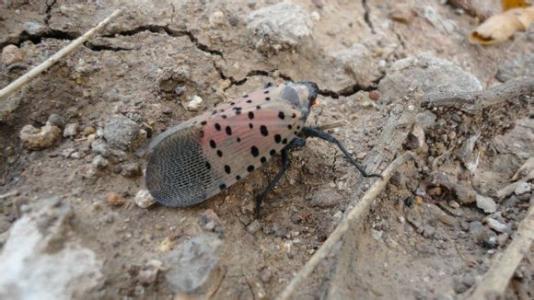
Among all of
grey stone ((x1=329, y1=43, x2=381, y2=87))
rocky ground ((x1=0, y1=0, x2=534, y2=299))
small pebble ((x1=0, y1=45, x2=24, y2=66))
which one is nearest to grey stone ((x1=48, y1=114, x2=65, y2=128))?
rocky ground ((x1=0, y1=0, x2=534, y2=299))

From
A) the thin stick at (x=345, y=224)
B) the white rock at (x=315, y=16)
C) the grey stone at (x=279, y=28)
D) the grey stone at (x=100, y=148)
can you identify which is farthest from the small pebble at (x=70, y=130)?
the white rock at (x=315, y=16)

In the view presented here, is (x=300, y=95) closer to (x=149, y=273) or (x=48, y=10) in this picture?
(x=149, y=273)

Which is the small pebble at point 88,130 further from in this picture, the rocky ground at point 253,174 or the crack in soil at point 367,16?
the crack in soil at point 367,16

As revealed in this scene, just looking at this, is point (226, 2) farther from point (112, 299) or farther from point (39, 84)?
point (112, 299)

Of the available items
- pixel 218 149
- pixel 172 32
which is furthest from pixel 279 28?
pixel 218 149

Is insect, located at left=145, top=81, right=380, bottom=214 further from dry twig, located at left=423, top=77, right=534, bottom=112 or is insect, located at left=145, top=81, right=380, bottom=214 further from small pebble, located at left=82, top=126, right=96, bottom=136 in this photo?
dry twig, located at left=423, top=77, right=534, bottom=112
